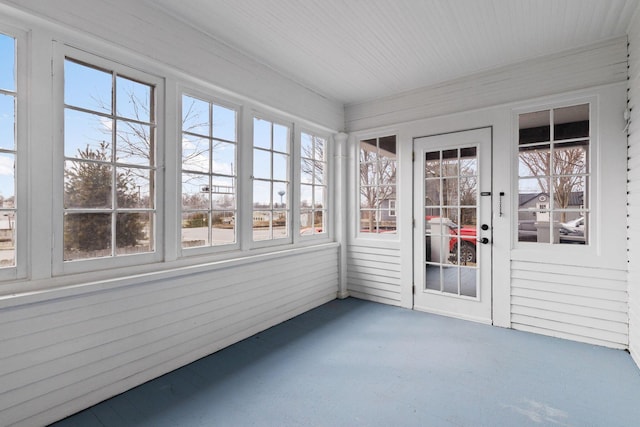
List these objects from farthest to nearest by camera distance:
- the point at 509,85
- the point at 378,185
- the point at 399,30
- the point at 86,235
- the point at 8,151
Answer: the point at 378,185, the point at 509,85, the point at 399,30, the point at 86,235, the point at 8,151

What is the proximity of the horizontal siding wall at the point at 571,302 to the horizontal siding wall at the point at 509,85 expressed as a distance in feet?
5.90

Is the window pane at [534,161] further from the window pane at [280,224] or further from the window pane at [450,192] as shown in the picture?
the window pane at [280,224]

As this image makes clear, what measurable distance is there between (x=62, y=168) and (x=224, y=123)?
4.63ft

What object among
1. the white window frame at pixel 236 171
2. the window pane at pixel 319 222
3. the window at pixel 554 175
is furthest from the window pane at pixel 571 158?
the white window frame at pixel 236 171

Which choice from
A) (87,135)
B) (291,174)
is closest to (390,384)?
(291,174)

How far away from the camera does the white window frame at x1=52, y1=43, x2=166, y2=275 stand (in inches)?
80.4

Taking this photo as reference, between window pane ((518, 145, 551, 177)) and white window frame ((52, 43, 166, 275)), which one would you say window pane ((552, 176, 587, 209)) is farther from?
white window frame ((52, 43, 166, 275))

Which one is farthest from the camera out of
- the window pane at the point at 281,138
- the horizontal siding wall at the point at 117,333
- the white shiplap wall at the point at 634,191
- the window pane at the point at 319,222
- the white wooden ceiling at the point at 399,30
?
the window pane at the point at 319,222

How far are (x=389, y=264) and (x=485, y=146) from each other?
6.08 feet

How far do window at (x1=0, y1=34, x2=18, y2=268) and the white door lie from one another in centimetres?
375

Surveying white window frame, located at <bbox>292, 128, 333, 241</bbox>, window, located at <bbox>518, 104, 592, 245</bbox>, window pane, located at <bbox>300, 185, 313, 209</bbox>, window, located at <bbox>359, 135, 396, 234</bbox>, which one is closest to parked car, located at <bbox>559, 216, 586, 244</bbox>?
window, located at <bbox>518, 104, 592, 245</bbox>

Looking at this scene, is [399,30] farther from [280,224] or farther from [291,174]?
[280,224]

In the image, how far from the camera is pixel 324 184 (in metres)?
4.50

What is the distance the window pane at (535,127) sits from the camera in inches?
130
